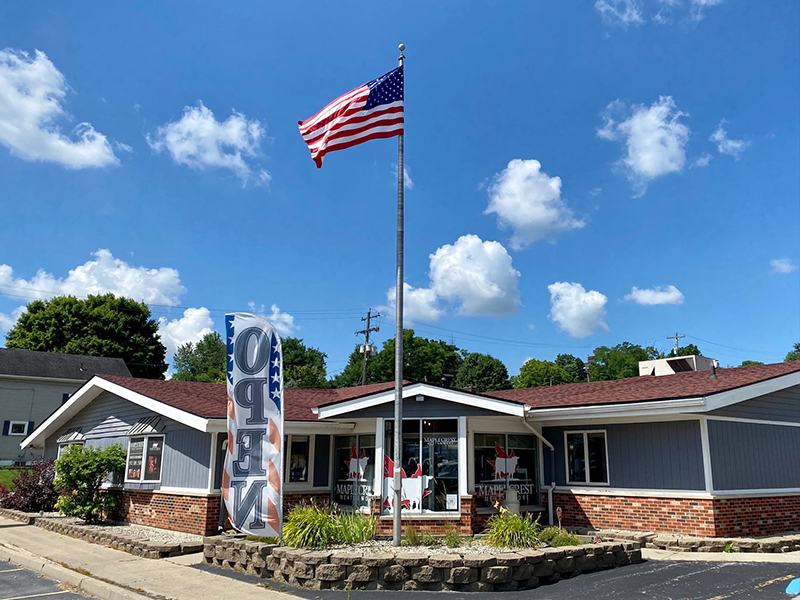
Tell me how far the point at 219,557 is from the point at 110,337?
140ft

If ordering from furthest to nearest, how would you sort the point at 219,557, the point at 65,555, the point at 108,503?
1. the point at 108,503
2. the point at 65,555
3. the point at 219,557

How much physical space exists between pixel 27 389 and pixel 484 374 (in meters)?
40.3

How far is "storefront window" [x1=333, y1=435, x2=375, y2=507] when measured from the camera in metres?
15.0

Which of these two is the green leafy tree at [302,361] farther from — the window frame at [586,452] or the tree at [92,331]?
the window frame at [586,452]

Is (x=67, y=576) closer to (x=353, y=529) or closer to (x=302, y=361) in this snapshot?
(x=353, y=529)

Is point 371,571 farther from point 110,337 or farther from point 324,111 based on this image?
point 110,337

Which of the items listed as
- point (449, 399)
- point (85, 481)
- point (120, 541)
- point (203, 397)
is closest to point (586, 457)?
point (449, 399)

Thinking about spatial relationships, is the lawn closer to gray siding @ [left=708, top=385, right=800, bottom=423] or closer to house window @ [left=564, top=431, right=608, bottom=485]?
house window @ [left=564, top=431, right=608, bottom=485]

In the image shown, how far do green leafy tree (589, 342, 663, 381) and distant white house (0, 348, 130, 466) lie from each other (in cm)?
5796

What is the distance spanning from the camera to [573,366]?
77.3m

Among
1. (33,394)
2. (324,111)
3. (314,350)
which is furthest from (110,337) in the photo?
(324,111)

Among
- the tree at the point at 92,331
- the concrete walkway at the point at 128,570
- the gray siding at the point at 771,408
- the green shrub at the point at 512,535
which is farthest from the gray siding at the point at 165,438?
the tree at the point at 92,331

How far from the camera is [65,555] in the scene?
11.5 m

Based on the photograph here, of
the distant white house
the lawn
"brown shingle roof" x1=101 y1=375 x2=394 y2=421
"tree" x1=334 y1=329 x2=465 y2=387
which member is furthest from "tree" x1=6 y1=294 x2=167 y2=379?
"brown shingle roof" x1=101 y1=375 x2=394 y2=421
